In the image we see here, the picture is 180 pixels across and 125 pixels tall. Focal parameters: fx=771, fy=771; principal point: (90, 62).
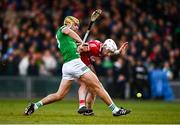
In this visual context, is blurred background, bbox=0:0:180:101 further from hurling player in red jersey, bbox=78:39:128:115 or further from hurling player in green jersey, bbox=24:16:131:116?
hurling player in green jersey, bbox=24:16:131:116

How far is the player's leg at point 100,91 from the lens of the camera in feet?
61.9

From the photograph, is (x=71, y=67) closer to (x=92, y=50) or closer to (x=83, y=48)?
(x=83, y=48)

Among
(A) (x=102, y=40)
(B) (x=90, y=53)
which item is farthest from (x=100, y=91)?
(A) (x=102, y=40)

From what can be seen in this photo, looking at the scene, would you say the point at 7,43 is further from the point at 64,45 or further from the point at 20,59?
the point at 64,45

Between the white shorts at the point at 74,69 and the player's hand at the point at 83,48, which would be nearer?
the white shorts at the point at 74,69

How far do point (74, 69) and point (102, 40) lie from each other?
549 inches

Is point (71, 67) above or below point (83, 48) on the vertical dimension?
below

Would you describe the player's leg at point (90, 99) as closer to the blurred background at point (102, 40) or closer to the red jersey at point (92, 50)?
the red jersey at point (92, 50)

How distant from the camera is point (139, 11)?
1426 inches

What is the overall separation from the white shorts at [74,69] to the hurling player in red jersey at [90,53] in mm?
383

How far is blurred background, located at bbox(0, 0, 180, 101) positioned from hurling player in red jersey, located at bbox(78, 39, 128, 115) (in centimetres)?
1109

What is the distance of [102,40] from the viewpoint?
108ft

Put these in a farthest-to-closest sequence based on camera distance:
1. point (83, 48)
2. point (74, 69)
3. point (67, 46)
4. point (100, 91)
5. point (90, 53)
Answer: point (90, 53), point (83, 48), point (67, 46), point (74, 69), point (100, 91)

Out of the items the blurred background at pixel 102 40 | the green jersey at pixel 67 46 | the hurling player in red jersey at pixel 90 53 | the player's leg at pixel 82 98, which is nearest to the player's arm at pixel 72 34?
the green jersey at pixel 67 46
